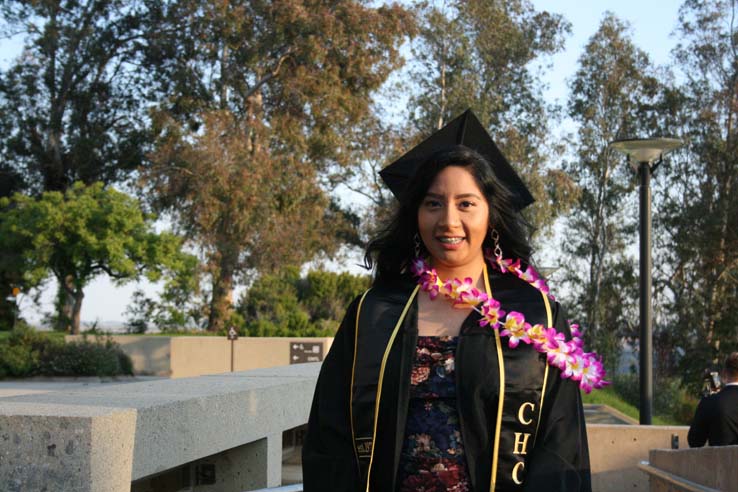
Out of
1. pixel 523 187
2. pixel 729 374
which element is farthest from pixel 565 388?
pixel 729 374

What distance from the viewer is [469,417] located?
2.62 meters

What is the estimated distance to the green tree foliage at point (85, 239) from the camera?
33156 millimetres

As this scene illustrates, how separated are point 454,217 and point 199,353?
24.8 metres

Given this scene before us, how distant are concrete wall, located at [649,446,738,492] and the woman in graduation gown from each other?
2062 mm

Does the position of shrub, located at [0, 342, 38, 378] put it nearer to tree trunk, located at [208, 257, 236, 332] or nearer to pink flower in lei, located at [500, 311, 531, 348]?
tree trunk, located at [208, 257, 236, 332]

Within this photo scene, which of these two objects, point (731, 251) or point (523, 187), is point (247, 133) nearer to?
point (731, 251)

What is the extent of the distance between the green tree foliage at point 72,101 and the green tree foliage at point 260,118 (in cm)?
342

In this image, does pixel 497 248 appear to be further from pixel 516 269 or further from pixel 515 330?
pixel 515 330

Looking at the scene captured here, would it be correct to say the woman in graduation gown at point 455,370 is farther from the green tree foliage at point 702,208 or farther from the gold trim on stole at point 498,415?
the green tree foliage at point 702,208

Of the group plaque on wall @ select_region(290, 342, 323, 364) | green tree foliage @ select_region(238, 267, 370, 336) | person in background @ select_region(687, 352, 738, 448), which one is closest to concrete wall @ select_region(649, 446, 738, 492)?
person in background @ select_region(687, 352, 738, 448)

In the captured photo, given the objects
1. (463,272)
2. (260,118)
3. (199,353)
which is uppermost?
(260,118)

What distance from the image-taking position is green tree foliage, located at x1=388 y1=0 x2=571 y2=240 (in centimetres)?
3628

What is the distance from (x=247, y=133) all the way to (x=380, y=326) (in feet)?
109

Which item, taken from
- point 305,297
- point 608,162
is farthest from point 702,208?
point 305,297
